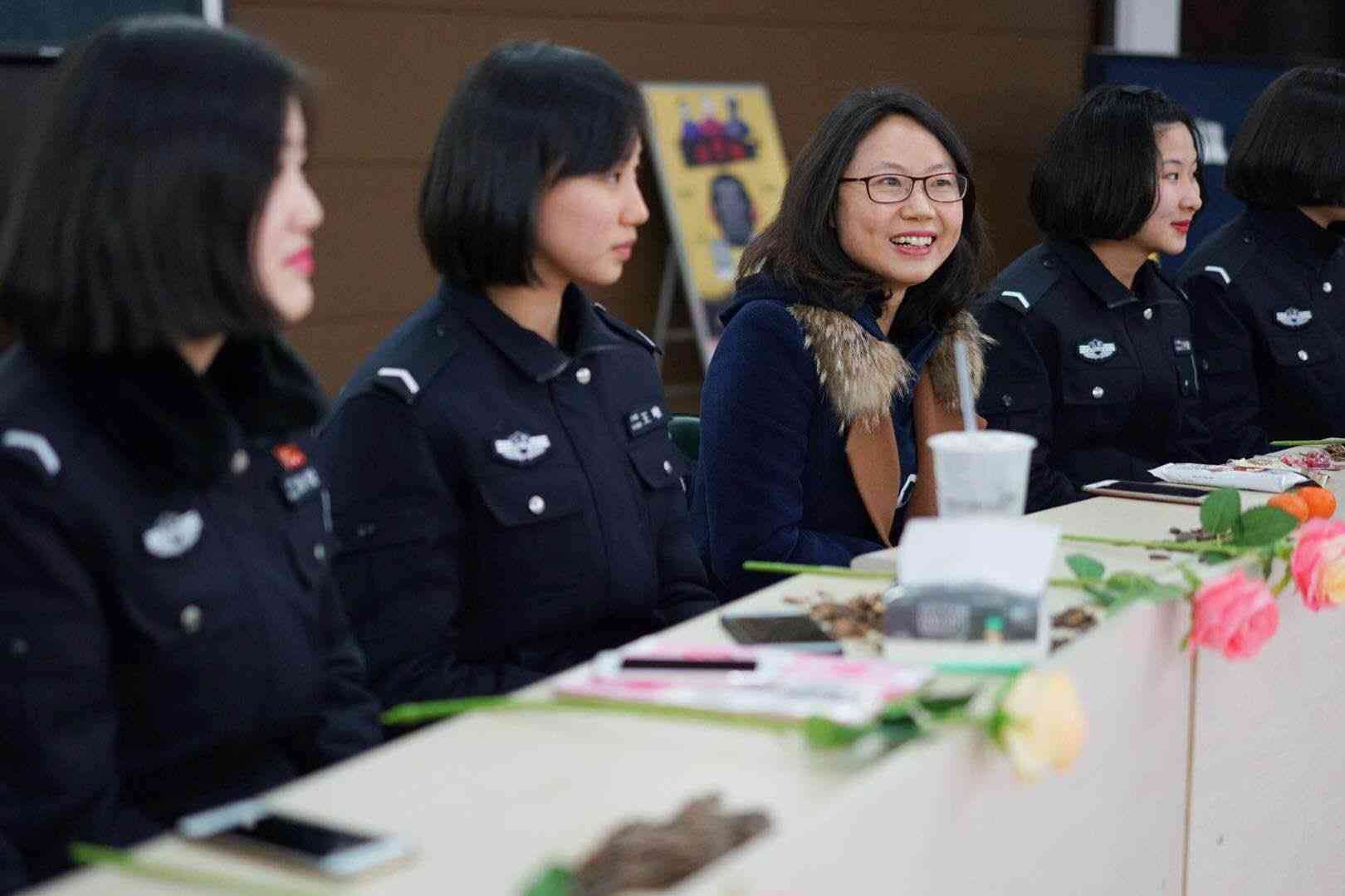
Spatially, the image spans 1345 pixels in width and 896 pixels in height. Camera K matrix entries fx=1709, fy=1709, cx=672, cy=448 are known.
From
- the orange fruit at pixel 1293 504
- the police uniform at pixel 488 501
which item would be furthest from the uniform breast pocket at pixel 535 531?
the orange fruit at pixel 1293 504

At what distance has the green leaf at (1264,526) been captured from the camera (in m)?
1.96

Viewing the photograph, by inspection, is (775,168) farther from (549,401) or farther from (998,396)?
(549,401)

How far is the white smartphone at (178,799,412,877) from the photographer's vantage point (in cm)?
107

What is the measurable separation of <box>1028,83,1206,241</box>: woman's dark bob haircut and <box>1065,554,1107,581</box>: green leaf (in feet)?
4.96

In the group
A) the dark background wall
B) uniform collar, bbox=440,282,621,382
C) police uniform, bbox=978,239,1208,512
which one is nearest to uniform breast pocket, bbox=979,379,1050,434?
police uniform, bbox=978,239,1208,512

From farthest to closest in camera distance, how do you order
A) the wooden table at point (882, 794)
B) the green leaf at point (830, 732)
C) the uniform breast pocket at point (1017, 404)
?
1. the uniform breast pocket at point (1017, 404)
2. the green leaf at point (830, 732)
3. the wooden table at point (882, 794)

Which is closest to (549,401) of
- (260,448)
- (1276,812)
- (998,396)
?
(260,448)

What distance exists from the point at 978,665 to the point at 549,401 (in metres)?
0.75

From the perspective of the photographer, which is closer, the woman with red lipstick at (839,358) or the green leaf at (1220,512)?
the green leaf at (1220,512)

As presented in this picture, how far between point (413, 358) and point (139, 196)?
60 cm

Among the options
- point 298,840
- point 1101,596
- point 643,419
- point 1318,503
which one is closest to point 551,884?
point 298,840

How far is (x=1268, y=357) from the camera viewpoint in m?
3.66

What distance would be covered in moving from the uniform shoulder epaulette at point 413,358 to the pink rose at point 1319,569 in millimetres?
976

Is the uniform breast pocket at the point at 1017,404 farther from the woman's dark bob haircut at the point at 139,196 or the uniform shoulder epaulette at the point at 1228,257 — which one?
the woman's dark bob haircut at the point at 139,196
